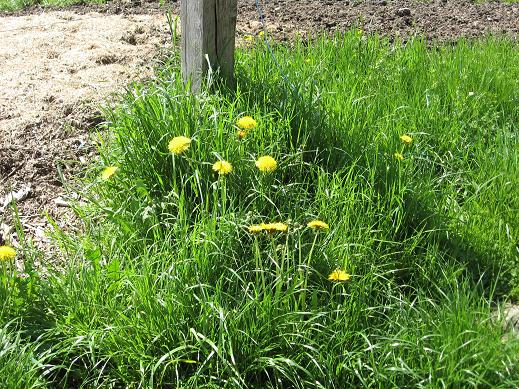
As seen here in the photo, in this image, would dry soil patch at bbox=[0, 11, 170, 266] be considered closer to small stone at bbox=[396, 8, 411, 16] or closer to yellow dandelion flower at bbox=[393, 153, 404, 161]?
yellow dandelion flower at bbox=[393, 153, 404, 161]

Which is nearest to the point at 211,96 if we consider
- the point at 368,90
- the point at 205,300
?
the point at 368,90

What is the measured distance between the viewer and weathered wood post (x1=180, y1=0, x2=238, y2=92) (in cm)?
372

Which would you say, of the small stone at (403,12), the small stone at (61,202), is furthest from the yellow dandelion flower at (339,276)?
the small stone at (403,12)

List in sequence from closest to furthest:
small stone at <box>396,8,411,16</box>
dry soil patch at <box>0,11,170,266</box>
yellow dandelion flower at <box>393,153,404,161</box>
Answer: yellow dandelion flower at <box>393,153,404,161</box>
dry soil patch at <box>0,11,170,266</box>
small stone at <box>396,8,411,16</box>

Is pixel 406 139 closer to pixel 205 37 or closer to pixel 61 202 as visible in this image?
pixel 205 37

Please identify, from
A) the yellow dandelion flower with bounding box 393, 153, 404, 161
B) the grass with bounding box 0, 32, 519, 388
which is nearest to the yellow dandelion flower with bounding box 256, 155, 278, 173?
the grass with bounding box 0, 32, 519, 388

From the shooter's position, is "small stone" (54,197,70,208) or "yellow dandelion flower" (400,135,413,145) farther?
"small stone" (54,197,70,208)

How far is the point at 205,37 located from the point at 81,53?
150 centimetres

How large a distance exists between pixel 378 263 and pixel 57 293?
1.33m

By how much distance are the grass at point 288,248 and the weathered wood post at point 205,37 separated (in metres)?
0.11

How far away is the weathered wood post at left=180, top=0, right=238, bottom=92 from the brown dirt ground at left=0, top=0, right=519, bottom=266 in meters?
0.56

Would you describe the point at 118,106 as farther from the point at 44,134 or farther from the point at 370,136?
the point at 370,136

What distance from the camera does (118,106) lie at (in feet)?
12.1

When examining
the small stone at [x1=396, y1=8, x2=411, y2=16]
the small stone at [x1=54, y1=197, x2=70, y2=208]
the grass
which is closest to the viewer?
the grass
